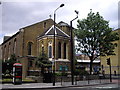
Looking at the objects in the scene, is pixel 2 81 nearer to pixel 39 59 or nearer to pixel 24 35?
pixel 39 59

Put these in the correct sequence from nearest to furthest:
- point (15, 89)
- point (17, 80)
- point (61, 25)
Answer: point (15, 89) < point (17, 80) < point (61, 25)

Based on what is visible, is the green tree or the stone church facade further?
the stone church facade

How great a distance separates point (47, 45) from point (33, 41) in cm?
659

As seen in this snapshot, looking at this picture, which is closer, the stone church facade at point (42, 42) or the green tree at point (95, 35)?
the green tree at point (95, 35)

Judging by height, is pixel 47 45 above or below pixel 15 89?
above

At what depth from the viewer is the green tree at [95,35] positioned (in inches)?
1639

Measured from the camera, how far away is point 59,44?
4834 centimetres

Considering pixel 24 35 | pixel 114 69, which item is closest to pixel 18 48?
pixel 24 35

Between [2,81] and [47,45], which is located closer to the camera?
[2,81]

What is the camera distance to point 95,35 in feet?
136

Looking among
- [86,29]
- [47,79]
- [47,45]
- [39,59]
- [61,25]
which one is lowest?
[47,79]

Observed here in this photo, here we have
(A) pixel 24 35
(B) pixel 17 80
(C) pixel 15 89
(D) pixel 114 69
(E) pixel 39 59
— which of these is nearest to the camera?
(C) pixel 15 89

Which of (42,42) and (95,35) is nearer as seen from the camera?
(95,35)

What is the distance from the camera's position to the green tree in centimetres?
4162
